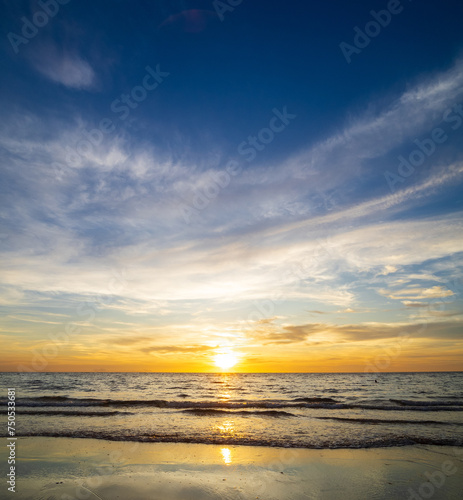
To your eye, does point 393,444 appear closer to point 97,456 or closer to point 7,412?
point 97,456

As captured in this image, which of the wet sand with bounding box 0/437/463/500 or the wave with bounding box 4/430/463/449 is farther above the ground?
the wet sand with bounding box 0/437/463/500

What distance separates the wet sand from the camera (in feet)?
30.6

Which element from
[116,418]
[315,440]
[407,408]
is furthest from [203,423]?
[407,408]

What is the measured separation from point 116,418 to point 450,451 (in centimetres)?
2143

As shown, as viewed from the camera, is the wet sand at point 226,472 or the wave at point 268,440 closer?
the wet sand at point 226,472

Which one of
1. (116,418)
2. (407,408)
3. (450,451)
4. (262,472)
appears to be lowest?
(407,408)

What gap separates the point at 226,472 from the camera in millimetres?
11062

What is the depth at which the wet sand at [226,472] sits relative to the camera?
367 inches

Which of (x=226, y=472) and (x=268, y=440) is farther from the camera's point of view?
(x=268, y=440)

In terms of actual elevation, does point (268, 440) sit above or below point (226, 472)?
below

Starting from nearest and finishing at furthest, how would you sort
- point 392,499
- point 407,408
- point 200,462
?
point 392,499, point 200,462, point 407,408

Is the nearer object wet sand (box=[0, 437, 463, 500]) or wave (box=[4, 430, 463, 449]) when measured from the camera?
wet sand (box=[0, 437, 463, 500])

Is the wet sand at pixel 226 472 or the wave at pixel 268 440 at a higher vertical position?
the wet sand at pixel 226 472

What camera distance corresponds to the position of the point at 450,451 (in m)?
14.2
